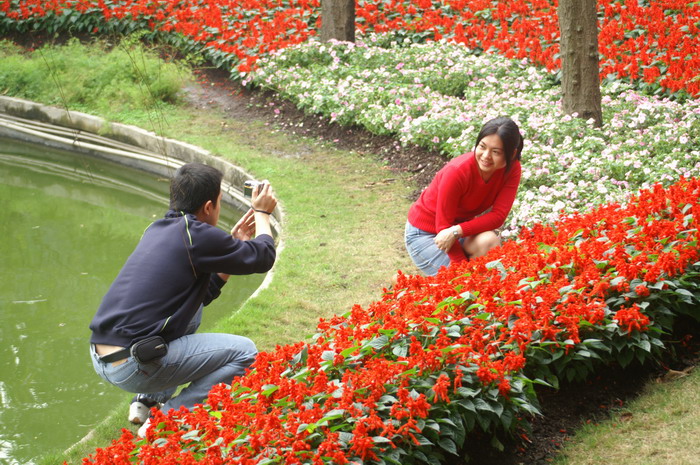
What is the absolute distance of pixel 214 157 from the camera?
8.48 meters

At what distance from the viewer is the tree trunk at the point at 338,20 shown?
1038 cm

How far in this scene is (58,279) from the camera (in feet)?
21.4

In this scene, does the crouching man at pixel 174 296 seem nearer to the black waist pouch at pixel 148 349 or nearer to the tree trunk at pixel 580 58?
the black waist pouch at pixel 148 349

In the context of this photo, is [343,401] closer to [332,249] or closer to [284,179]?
[332,249]

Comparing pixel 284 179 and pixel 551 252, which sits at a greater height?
pixel 551 252

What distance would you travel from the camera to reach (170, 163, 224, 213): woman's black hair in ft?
11.3

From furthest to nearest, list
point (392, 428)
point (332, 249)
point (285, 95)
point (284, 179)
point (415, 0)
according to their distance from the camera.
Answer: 1. point (415, 0)
2. point (285, 95)
3. point (284, 179)
4. point (332, 249)
5. point (392, 428)

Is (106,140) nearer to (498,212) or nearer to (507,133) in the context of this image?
(498,212)

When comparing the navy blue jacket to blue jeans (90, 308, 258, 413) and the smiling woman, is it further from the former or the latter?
the smiling woman

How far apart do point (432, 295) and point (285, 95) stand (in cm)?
673

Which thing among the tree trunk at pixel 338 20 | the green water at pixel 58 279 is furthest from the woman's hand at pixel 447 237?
the tree trunk at pixel 338 20

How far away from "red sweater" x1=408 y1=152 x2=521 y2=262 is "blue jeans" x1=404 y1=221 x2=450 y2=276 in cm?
5

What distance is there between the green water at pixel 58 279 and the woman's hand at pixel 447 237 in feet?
7.02

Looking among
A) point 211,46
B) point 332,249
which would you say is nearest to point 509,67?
point 332,249
